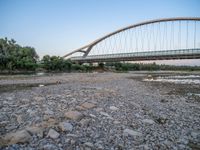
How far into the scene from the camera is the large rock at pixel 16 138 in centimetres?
349

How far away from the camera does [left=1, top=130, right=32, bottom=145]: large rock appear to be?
11.5 feet

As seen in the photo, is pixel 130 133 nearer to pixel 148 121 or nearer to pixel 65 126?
pixel 148 121

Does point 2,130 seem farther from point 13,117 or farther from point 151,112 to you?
point 151,112

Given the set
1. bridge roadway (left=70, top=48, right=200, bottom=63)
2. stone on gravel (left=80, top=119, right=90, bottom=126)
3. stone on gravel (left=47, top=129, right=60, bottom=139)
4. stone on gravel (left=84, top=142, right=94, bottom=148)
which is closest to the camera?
stone on gravel (left=84, top=142, right=94, bottom=148)

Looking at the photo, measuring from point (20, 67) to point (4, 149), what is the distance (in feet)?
215

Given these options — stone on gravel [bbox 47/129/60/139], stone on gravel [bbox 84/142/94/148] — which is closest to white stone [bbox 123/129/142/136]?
stone on gravel [bbox 84/142/94/148]

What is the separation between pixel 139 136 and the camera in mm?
4285

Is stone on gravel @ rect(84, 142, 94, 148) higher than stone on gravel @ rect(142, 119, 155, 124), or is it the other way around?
stone on gravel @ rect(84, 142, 94, 148)

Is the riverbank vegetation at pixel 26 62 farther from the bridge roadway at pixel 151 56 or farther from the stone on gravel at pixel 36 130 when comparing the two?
the stone on gravel at pixel 36 130

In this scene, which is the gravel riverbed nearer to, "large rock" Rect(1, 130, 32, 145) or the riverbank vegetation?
"large rock" Rect(1, 130, 32, 145)

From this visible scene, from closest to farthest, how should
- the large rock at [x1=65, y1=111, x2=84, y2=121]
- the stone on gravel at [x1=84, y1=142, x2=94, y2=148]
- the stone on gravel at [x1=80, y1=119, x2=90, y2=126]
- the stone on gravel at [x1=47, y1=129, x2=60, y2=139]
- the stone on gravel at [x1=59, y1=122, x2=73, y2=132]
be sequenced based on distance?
the stone on gravel at [x1=84, y1=142, x2=94, y2=148] → the stone on gravel at [x1=47, y1=129, x2=60, y2=139] → the stone on gravel at [x1=59, y1=122, x2=73, y2=132] → the stone on gravel at [x1=80, y1=119, x2=90, y2=126] → the large rock at [x1=65, y1=111, x2=84, y2=121]

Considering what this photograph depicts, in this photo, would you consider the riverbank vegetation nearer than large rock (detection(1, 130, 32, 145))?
No

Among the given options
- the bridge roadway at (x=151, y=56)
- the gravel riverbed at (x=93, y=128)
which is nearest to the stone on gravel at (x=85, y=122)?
the gravel riverbed at (x=93, y=128)

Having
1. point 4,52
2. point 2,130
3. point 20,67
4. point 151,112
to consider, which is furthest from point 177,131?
point 4,52
